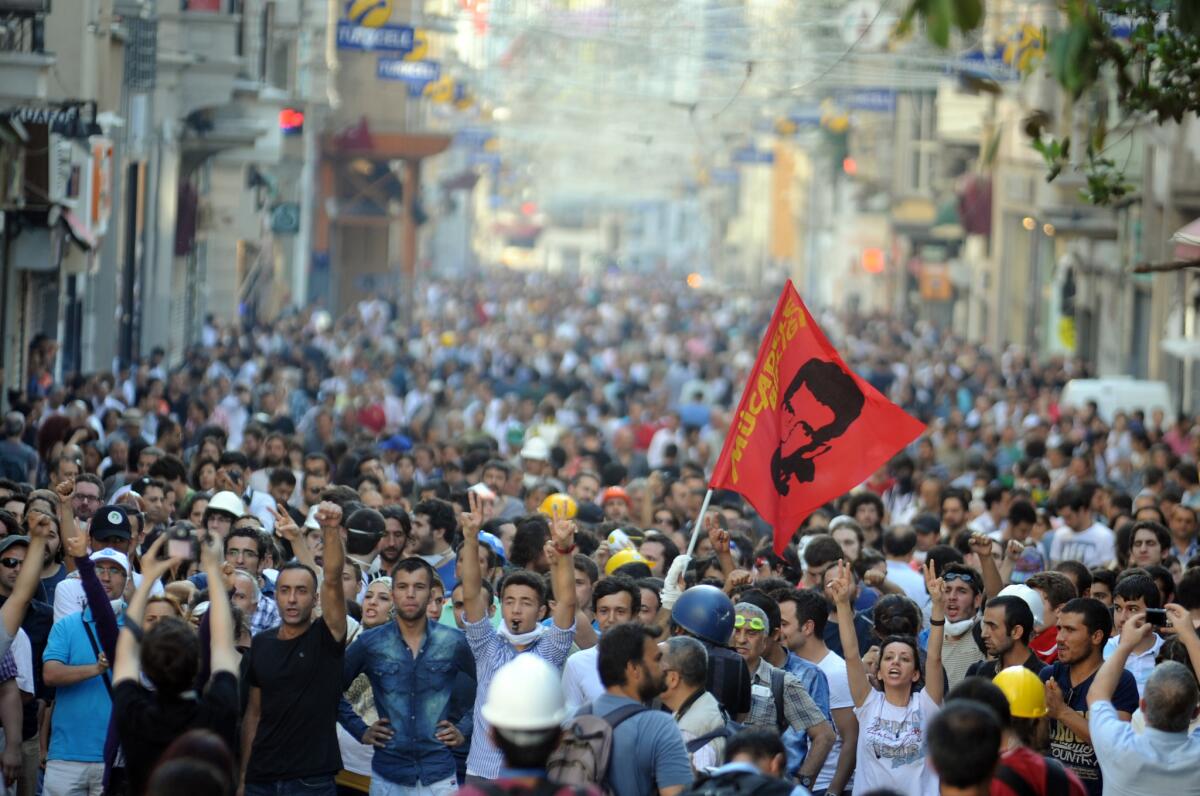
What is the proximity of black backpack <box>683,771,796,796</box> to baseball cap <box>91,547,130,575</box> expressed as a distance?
3976 mm

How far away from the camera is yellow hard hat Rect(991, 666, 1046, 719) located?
6.89m

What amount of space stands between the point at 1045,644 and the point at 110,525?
4.33 metres

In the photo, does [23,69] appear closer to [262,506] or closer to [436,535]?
[262,506]

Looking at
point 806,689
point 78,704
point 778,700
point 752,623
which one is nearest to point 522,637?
point 752,623

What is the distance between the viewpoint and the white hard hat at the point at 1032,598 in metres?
9.15

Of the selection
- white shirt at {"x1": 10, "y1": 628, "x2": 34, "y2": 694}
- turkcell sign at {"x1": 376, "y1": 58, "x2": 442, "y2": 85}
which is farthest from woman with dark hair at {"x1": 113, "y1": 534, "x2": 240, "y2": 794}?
turkcell sign at {"x1": 376, "y1": 58, "x2": 442, "y2": 85}

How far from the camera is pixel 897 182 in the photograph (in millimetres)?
55469

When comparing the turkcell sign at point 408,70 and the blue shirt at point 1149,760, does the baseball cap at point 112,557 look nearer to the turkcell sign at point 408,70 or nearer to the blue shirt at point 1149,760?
the blue shirt at point 1149,760

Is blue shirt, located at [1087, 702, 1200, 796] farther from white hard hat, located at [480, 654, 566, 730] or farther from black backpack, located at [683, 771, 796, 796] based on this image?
white hard hat, located at [480, 654, 566, 730]

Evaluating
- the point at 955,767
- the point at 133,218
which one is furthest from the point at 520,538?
the point at 133,218

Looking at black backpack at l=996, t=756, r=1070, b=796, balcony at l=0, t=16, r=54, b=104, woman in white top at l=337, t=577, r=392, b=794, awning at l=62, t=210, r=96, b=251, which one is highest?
balcony at l=0, t=16, r=54, b=104

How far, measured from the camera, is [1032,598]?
930 cm

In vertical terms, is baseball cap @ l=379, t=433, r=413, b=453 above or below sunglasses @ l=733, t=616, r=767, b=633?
below

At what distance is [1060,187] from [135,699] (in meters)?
30.1
